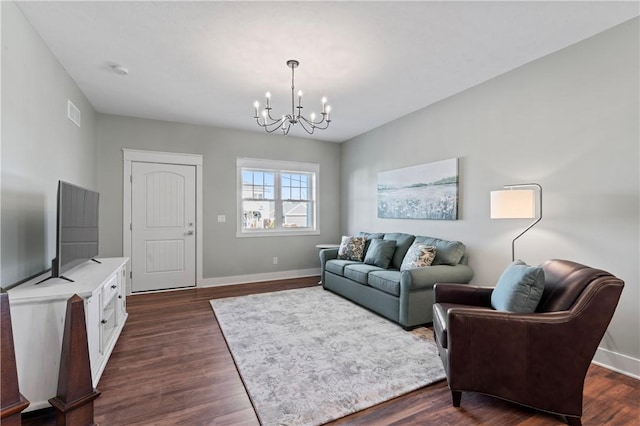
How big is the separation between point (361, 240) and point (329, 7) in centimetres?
313

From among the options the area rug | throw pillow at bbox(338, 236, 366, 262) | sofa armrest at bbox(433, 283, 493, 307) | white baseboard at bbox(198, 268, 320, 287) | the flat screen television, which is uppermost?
the flat screen television

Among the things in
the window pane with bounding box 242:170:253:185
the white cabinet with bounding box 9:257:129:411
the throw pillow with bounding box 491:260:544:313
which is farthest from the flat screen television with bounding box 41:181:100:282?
the throw pillow with bounding box 491:260:544:313

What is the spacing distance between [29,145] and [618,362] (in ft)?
15.7

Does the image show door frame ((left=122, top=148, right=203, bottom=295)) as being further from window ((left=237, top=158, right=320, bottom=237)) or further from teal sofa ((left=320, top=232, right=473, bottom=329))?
teal sofa ((left=320, top=232, right=473, bottom=329))

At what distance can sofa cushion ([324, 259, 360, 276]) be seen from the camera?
424 cm

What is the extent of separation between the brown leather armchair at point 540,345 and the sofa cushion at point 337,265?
92.5 inches

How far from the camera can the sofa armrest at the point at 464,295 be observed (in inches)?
96.5

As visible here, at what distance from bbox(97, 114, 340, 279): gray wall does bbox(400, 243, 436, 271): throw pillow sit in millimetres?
2524

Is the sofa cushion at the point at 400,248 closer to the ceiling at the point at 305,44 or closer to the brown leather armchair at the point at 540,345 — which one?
the ceiling at the point at 305,44

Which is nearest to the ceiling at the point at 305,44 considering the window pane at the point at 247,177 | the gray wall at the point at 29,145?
the gray wall at the point at 29,145

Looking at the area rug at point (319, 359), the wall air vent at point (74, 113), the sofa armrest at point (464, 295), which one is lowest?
the area rug at point (319, 359)

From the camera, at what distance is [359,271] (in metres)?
3.83

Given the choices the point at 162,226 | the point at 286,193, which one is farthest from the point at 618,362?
the point at 162,226

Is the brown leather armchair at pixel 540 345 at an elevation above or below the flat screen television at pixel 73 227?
below
